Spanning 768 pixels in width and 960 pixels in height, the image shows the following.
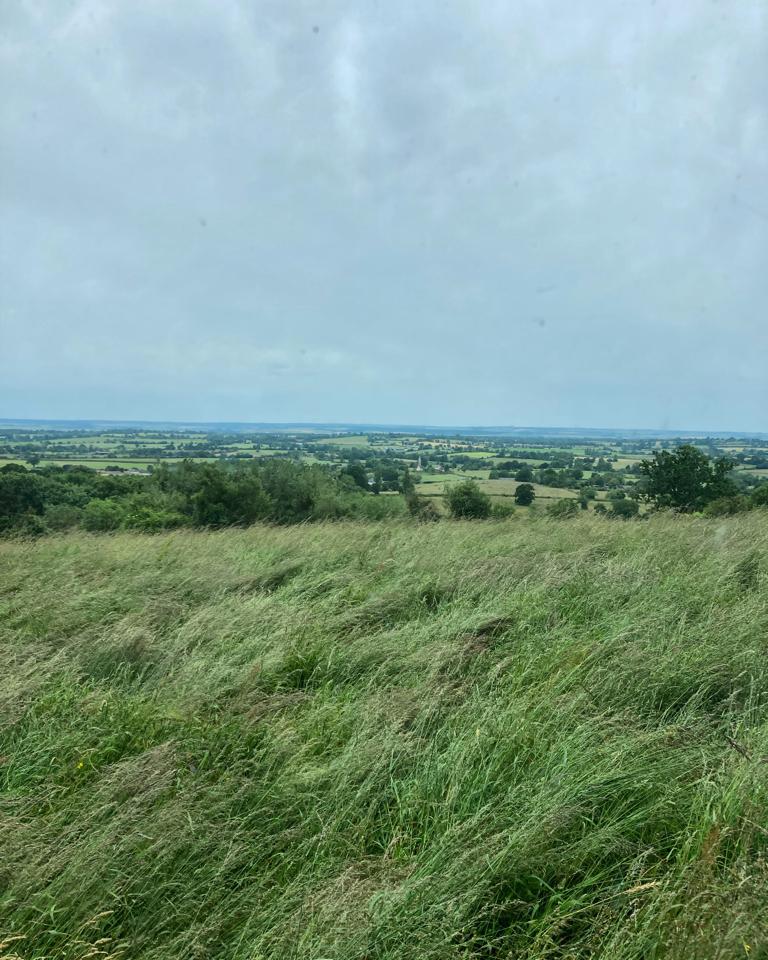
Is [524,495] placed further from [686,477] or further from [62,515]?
[62,515]

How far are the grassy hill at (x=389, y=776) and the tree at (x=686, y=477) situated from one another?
Result: 11904 mm

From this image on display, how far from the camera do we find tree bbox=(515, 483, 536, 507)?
13758mm

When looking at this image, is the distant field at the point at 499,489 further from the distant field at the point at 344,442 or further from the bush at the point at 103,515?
the distant field at the point at 344,442

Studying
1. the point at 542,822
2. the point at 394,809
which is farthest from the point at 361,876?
the point at 542,822

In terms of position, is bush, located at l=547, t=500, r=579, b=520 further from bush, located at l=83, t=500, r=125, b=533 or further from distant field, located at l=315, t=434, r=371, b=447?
distant field, located at l=315, t=434, r=371, b=447

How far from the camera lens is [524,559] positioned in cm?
683

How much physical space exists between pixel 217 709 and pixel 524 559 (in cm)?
420

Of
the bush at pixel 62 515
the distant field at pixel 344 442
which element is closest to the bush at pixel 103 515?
the bush at pixel 62 515

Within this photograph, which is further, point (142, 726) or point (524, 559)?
point (524, 559)

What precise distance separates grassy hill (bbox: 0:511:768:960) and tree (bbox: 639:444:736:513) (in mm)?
11904

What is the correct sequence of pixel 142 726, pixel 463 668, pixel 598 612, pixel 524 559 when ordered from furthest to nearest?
pixel 524 559, pixel 598 612, pixel 463 668, pixel 142 726

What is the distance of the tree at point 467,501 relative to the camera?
13711 millimetres

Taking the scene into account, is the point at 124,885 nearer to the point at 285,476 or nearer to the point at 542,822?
the point at 542,822

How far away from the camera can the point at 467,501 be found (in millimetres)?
14242
